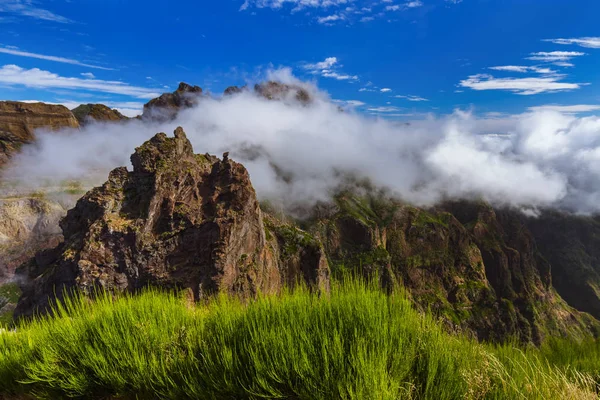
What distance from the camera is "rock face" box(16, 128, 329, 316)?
127312mm

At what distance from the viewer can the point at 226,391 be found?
19.9 ft

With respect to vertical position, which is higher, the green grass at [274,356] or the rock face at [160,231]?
the green grass at [274,356]

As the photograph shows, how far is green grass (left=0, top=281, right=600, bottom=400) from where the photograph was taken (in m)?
5.53

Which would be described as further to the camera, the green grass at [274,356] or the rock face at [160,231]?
the rock face at [160,231]

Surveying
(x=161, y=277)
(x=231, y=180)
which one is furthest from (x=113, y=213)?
(x=231, y=180)

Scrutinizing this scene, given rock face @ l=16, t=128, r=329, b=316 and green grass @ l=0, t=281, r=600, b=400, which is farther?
rock face @ l=16, t=128, r=329, b=316

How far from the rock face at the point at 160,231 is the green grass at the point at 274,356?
116 m

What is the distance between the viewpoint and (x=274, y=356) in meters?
Answer: 5.80

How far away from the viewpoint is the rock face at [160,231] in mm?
127312

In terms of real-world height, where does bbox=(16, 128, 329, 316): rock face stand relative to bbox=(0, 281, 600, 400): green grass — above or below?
below

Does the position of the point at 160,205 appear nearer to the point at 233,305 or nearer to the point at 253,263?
the point at 253,263

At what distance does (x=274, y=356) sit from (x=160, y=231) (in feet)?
485

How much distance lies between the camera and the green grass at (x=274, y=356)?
18.1 ft

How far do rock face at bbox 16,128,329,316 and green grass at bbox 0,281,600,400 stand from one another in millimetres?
115799
